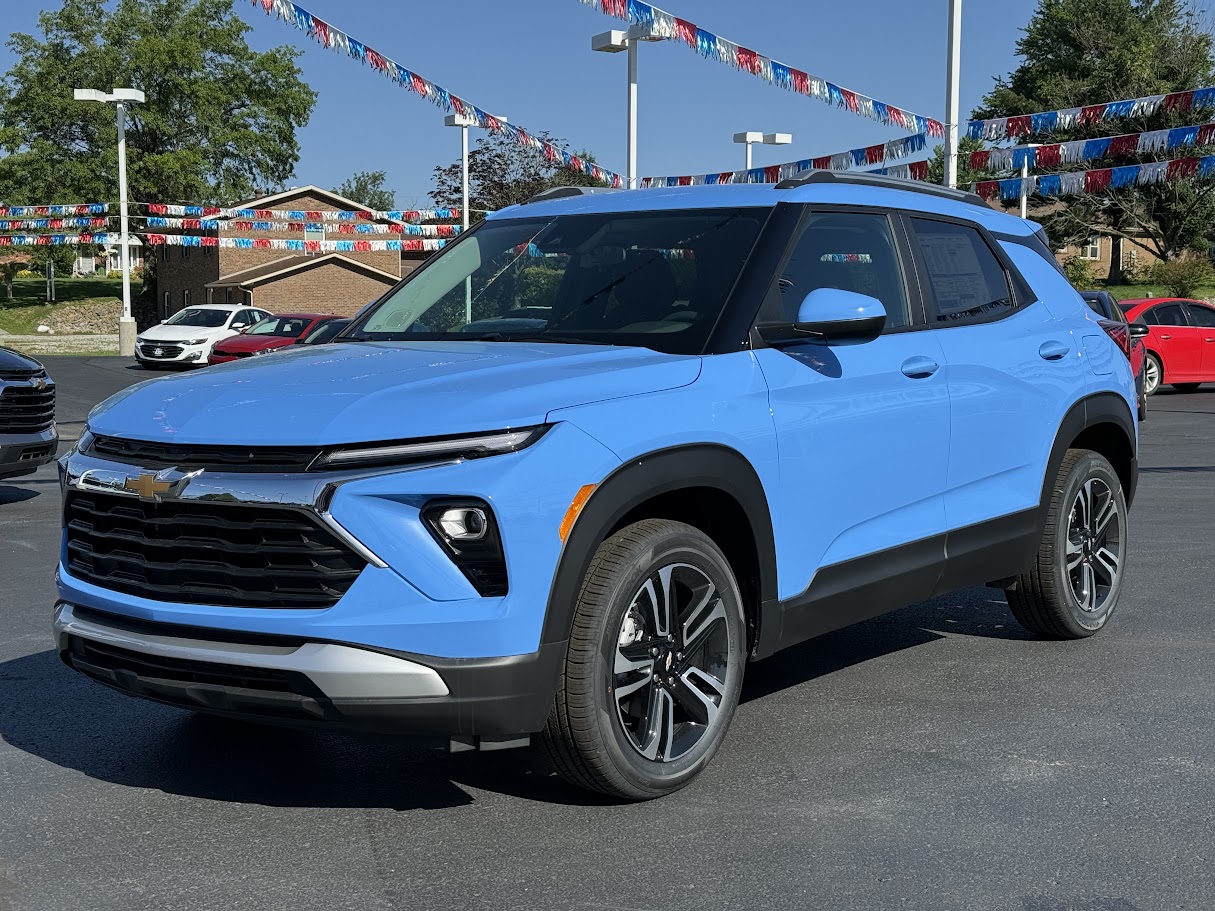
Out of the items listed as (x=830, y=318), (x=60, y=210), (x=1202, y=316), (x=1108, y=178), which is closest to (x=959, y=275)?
(x=830, y=318)

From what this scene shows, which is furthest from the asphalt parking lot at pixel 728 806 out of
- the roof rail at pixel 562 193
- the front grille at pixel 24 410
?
the front grille at pixel 24 410

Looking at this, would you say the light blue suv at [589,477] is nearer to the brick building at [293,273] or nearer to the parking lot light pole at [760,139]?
the parking lot light pole at [760,139]

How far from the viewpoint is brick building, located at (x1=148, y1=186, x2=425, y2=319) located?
57812 millimetres

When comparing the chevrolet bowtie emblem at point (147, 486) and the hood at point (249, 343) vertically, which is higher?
A: the chevrolet bowtie emblem at point (147, 486)

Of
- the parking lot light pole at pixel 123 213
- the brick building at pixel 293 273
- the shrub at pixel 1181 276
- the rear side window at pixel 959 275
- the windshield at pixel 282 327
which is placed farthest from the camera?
the brick building at pixel 293 273

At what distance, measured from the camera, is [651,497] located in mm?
Answer: 4172

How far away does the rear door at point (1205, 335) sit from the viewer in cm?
2383

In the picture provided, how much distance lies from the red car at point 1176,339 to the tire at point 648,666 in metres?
20.5

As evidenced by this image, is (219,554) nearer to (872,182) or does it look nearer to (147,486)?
(147,486)

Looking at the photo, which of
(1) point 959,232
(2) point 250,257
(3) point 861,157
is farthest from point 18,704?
(2) point 250,257

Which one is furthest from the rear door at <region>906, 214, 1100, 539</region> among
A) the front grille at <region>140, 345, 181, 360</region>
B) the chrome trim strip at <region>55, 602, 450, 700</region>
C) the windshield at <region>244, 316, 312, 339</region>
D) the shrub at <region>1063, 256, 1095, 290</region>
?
the shrub at <region>1063, 256, 1095, 290</region>

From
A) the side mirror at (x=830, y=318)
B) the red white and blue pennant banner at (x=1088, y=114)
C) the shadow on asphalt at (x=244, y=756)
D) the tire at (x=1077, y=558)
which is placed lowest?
the shadow on asphalt at (x=244, y=756)

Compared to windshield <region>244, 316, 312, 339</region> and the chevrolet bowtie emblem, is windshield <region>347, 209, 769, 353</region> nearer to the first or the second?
the chevrolet bowtie emblem

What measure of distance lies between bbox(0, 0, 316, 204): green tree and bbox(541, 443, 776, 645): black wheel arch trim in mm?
69258
